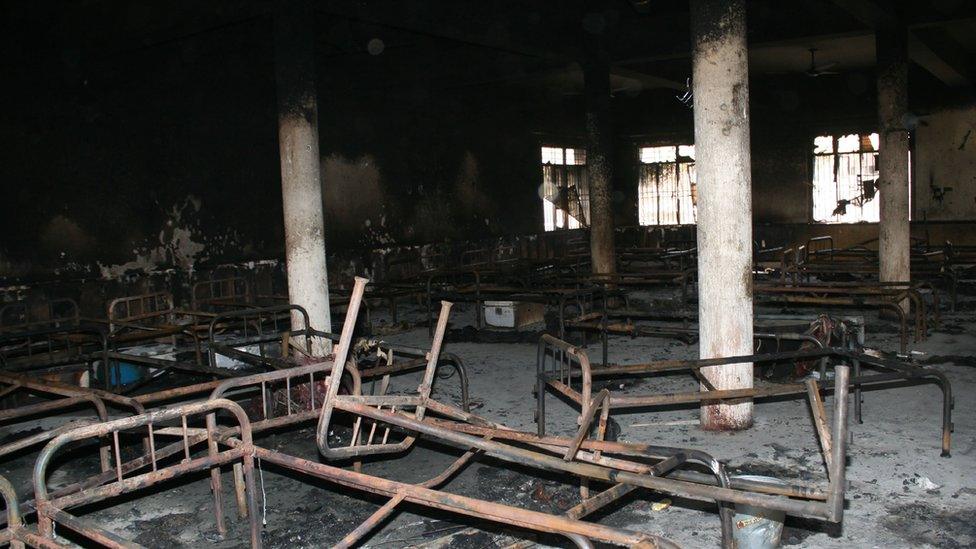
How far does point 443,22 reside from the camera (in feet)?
34.6

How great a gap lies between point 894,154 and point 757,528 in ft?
30.6

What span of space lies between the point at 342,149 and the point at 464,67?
2.99 metres

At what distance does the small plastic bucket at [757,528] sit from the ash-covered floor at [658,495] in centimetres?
38

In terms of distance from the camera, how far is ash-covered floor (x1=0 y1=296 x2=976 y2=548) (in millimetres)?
4547

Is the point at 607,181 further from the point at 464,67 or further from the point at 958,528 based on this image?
the point at 958,528

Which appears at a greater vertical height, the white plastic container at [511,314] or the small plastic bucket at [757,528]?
the white plastic container at [511,314]

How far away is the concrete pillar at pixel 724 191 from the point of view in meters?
6.26

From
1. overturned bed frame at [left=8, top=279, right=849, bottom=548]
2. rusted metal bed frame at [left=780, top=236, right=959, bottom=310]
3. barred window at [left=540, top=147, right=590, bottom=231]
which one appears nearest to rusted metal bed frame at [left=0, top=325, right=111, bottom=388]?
overturned bed frame at [left=8, top=279, right=849, bottom=548]

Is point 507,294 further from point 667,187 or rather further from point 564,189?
point 667,187

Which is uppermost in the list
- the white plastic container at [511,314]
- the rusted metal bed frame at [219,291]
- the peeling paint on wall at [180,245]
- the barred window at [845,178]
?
the barred window at [845,178]

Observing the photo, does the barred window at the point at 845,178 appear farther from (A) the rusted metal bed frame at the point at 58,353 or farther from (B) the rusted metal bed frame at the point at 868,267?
(A) the rusted metal bed frame at the point at 58,353

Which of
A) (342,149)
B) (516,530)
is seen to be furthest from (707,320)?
(342,149)

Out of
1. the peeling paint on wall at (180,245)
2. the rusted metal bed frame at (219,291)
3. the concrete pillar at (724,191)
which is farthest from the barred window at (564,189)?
the concrete pillar at (724,191)

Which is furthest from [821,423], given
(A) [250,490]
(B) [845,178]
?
(B) [845,178]
